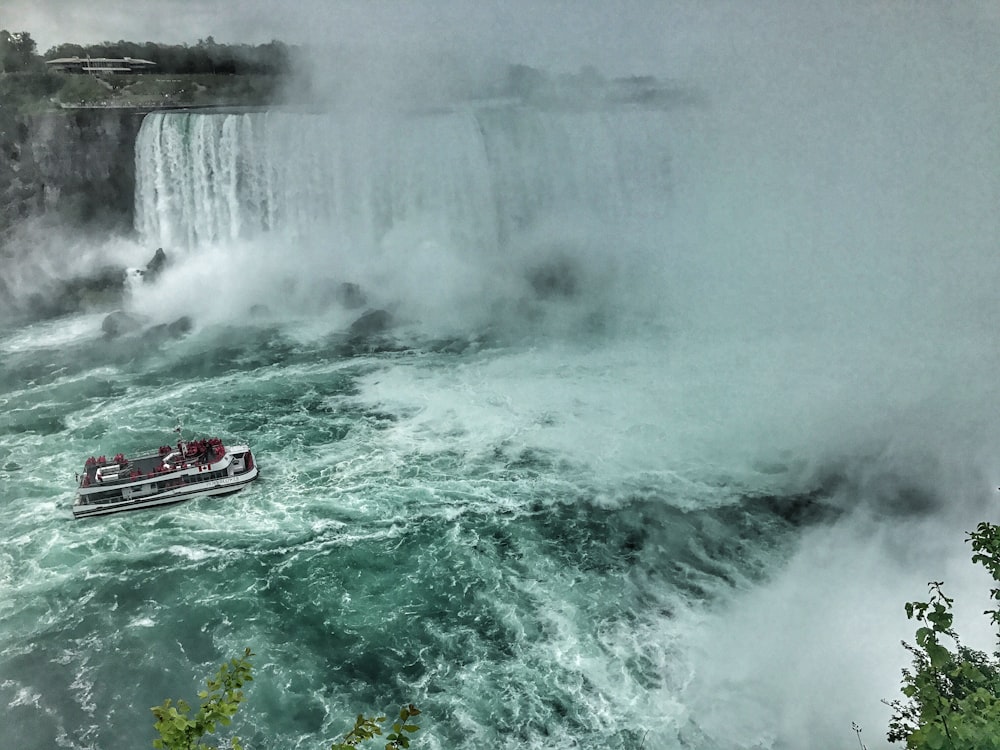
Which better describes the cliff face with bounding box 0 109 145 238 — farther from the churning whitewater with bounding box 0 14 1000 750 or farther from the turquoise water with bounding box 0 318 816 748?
the turquoise water with bounding box 0 318 816 748

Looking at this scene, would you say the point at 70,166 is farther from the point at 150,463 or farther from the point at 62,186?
the point at 150,463

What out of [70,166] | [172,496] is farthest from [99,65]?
[172,496]

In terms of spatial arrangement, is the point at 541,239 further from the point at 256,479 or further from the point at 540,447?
the point at 256,479

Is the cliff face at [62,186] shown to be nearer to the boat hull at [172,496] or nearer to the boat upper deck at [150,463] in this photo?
the boat upper deck at [150,463]

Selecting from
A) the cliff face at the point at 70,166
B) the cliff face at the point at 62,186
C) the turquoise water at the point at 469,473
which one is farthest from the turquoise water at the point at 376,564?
the cliff face at the point at 70,166

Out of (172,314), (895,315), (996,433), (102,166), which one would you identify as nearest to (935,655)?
(996,433)

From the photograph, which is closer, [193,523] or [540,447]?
[193,523]
